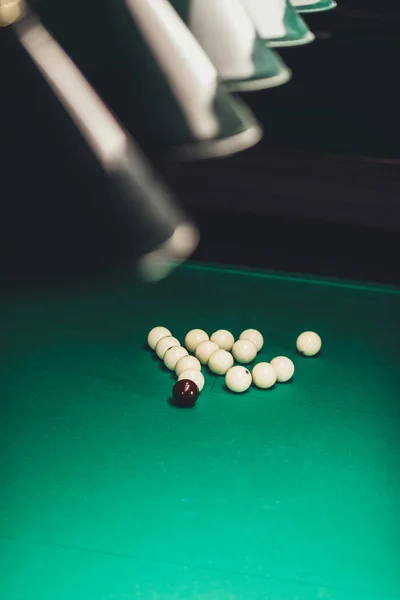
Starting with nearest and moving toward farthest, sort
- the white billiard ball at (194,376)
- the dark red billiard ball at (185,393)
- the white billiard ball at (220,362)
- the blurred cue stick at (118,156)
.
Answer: the blurred cue stick at (118,156), the dark red billiard ball at (185,393), the white billiard ball at (194,376), the white billiard ball at (220,362)

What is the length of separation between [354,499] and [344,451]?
163 millimetres

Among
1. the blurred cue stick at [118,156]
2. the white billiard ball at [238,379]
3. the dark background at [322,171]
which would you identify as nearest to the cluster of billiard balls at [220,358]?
the white billiard ball at [238,379]

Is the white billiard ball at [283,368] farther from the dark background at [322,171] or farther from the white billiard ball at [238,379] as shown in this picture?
the dark background at [322,171]

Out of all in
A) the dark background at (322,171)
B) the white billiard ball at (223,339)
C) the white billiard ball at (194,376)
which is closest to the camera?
the white billiard ball at (194,376)

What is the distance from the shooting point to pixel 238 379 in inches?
75.9

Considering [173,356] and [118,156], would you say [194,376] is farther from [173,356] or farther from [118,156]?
[118,156]

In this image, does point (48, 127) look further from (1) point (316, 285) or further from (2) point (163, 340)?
(1) point (316, 285)

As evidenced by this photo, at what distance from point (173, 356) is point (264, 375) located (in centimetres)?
23

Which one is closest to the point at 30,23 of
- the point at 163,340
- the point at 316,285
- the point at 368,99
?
the point at 163,340

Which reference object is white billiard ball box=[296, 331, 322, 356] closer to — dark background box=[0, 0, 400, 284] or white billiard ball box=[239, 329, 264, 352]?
white billiard ball box=[239, 329, 264, 352]

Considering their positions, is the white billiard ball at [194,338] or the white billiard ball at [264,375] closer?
the white billiard ball at [264,375]

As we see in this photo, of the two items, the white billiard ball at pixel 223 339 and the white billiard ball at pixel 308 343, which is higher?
the white billiard ball at pixel 223 339

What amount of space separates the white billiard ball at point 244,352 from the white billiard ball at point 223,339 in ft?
0.17

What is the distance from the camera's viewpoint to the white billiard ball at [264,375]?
1.95 meters
